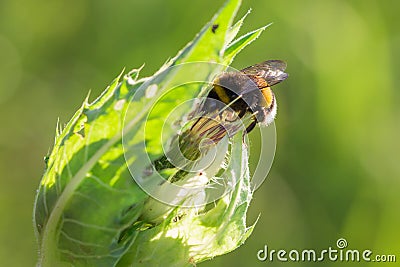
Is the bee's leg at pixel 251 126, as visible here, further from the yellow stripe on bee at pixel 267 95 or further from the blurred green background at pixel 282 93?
the blurred green background at pixel 282 93

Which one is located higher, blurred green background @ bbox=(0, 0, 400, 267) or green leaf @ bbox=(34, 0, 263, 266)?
blurred green background @ bbox=(0, 0, 400, 267)


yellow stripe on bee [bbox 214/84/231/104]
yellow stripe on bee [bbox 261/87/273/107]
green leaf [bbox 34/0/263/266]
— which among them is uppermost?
yellow stripe on bee [bbox 261/87/273/107]

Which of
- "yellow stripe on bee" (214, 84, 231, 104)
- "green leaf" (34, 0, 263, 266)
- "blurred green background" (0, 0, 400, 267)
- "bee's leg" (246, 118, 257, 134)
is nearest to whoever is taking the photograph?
"green leaf" (34, 0, 263, 266)

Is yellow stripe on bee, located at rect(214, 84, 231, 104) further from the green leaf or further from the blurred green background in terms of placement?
the blurred green background

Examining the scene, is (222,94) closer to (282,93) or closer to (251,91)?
(251,91)

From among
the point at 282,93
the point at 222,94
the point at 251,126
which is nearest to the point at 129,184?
the point at 222,94

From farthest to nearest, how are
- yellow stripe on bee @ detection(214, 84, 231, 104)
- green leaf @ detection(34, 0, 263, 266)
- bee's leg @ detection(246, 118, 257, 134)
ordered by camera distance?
bee's leg @ detection(246, 118, 257, 134) < yellow stripe on bee @ detection(214, 84, 231, 104) < green leaf @ detection(34, 0, 263, 266)

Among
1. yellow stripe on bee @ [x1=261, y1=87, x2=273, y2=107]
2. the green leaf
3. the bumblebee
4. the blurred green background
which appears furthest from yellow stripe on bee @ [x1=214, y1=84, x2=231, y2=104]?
the blurred green background
